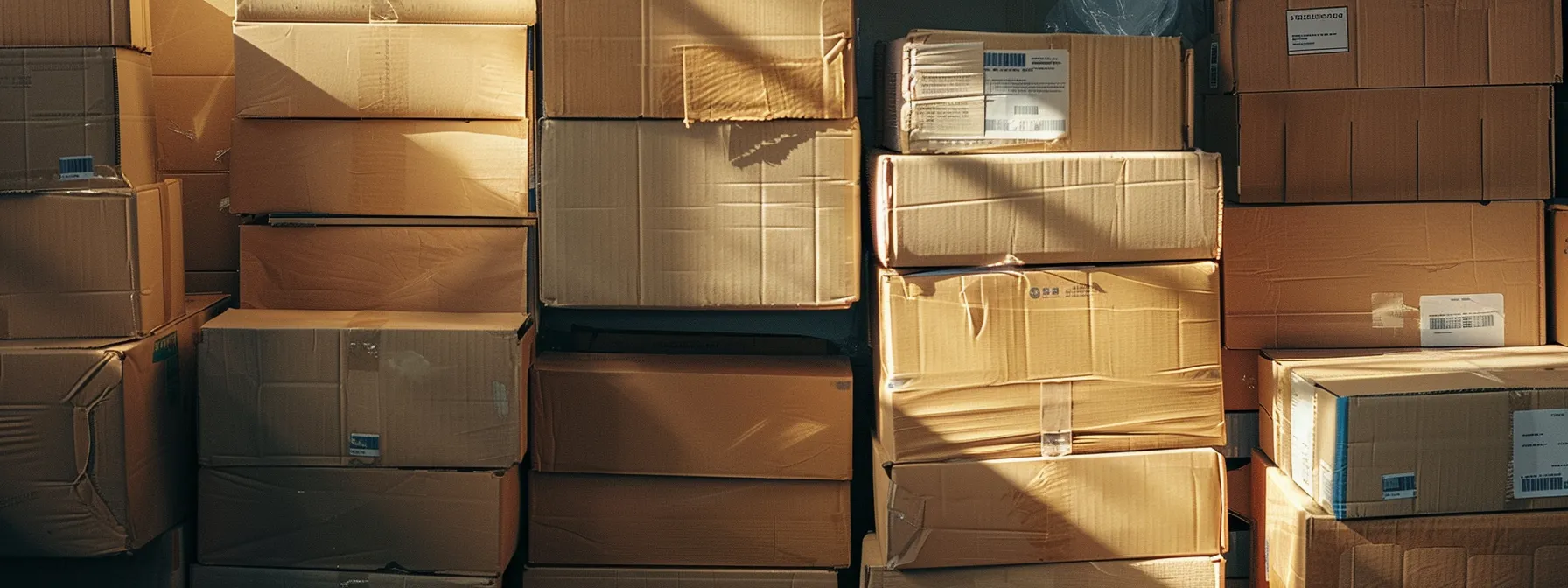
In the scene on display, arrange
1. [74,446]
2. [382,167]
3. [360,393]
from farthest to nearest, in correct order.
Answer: [382,167] < [360,393] < [74,446]

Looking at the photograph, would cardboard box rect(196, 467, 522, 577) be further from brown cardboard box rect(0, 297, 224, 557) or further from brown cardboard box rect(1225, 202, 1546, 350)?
brown cardboard box rect(1225, 202, 1546, 350)

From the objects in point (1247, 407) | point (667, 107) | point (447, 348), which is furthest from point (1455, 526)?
point (447, 348)

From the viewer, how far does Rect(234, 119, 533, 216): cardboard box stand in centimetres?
217

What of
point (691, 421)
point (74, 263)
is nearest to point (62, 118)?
point (74, 263)

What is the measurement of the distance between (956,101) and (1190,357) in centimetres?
57

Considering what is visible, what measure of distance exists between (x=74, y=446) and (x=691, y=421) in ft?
3.12

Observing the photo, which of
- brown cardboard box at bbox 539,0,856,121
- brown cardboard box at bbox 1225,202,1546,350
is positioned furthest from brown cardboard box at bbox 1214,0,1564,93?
brown cardboard box at bbox 539,0,856,121

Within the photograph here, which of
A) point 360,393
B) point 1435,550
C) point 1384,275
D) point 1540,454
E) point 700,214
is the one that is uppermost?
point 700,214

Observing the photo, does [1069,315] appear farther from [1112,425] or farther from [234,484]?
[234,484]

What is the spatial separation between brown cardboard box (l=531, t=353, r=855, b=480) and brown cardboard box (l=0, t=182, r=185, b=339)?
645 millimetres

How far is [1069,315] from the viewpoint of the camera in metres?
2.08

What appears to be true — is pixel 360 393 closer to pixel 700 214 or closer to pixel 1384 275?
pixel 700 214

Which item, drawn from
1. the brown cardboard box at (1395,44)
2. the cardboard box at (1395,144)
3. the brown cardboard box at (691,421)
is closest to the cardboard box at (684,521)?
the brown cardboard box at (691,421)

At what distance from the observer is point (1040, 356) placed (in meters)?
2.09
